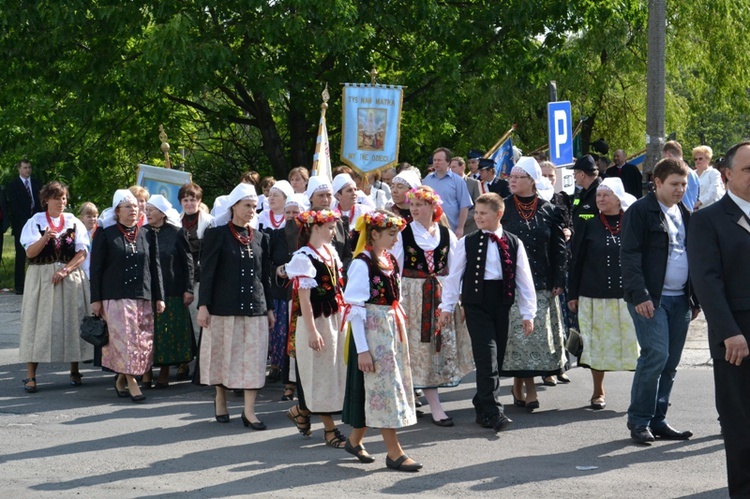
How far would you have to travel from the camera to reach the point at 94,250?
428 inches

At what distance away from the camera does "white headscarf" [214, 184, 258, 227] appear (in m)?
9.61

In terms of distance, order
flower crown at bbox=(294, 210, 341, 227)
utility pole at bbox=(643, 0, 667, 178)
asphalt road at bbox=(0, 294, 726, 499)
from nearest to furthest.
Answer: asphalt road at bbox=(0, 294, 726, 499) < flower crown at bbox=(294, 210, 341, 227) < utility pole at bbox=(643, 0, 667, 178)

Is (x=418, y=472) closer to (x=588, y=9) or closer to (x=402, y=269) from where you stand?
(x=402, y=269)

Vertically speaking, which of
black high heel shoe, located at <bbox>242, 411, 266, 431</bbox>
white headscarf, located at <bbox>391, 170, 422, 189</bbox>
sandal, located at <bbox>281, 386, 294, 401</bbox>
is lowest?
black high heel shoe, located at <bbox>242, 411, 266, 431</bbox>

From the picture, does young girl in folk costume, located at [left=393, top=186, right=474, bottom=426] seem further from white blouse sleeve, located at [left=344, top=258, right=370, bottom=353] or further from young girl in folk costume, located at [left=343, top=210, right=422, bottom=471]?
white blouse sleeve, located at [left=344, top=258, right=370, bottom=353]

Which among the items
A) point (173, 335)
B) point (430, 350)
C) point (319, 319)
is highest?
point (319, 319)

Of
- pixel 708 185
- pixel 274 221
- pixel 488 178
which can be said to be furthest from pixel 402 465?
pixel 708 185

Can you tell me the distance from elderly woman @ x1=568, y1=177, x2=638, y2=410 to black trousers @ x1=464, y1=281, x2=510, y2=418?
1088 mm

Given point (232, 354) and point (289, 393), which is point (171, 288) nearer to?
point (289, 393)

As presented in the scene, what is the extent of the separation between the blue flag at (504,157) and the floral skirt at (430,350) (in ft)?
27.2

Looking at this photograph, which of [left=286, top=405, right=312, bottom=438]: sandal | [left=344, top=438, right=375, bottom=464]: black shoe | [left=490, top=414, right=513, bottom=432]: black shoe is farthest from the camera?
[left=490, top=414, right=513, bottom=432]: black shoe

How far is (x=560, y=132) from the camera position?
1527cm

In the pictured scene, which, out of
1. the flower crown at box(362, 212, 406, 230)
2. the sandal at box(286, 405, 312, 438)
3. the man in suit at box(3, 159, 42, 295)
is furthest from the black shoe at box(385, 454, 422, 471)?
the man in suit at box(3, 159, 42, 295)

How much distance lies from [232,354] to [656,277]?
342cm
